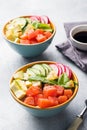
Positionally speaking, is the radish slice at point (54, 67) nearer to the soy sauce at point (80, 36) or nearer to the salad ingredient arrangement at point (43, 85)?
the salad ingredient arrangement at point (43, 85)

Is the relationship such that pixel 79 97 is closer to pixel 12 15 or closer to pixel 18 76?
pixel 18 76

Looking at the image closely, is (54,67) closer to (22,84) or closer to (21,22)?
(22,84)

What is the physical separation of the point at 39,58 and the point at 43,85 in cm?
24

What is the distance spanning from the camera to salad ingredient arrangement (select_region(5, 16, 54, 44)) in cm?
102

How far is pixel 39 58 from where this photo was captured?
1.09 metres

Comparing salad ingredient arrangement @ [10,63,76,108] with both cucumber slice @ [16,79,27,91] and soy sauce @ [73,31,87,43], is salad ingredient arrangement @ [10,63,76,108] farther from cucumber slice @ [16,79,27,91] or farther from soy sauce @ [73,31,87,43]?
soy sauce @ [73,31,87,43]

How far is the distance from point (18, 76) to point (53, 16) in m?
0.51

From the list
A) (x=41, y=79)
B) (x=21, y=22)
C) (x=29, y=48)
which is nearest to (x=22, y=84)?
(x=41, y=79)

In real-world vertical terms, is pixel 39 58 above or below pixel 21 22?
below

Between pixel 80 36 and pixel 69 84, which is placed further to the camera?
pixel 80 36

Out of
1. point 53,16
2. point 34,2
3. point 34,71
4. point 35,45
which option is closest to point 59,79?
point 34,71

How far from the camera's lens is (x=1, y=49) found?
1.14 metres

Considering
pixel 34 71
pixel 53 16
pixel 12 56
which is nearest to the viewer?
pixel 34 71

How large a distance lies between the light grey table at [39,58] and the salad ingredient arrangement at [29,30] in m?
0.09
